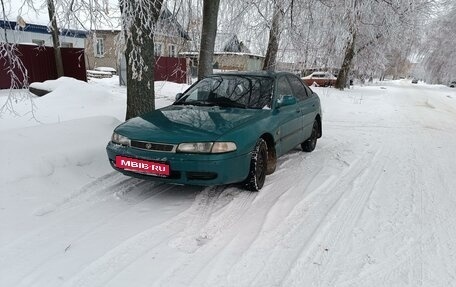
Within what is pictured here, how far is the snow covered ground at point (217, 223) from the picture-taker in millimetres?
2820

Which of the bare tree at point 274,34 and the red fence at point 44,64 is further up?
the bare tree at point 274,34

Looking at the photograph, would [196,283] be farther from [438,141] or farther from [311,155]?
[438,141]

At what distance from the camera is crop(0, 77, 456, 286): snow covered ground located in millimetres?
2820

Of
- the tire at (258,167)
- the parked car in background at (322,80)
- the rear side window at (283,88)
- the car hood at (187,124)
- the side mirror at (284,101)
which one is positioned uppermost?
the rear side window at (283,88)

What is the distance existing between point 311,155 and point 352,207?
2510 millimetres

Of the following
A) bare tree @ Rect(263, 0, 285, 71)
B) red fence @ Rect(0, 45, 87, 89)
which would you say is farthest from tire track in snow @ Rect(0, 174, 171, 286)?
red fence @ Rect(0, 45, 87, 89)

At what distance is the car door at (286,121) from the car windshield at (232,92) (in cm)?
19

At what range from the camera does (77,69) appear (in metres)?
18.5

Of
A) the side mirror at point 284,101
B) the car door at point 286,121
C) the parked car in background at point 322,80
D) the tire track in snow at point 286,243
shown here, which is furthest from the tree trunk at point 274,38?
the parked car in background at point 322,80

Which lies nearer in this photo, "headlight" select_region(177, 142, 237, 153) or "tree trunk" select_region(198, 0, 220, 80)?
"headlight" select_region(177, 142, 237, 153)

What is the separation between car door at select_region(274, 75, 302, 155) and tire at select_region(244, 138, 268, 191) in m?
0.48

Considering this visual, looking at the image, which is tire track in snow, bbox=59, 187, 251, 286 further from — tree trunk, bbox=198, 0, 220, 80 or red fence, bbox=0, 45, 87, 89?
red fence, bbox=0, 45, 87, 89

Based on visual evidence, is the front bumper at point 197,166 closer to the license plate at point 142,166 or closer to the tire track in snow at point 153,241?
the license plate at point 142,166

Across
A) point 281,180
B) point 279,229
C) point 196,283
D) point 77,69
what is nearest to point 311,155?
point 281,180
